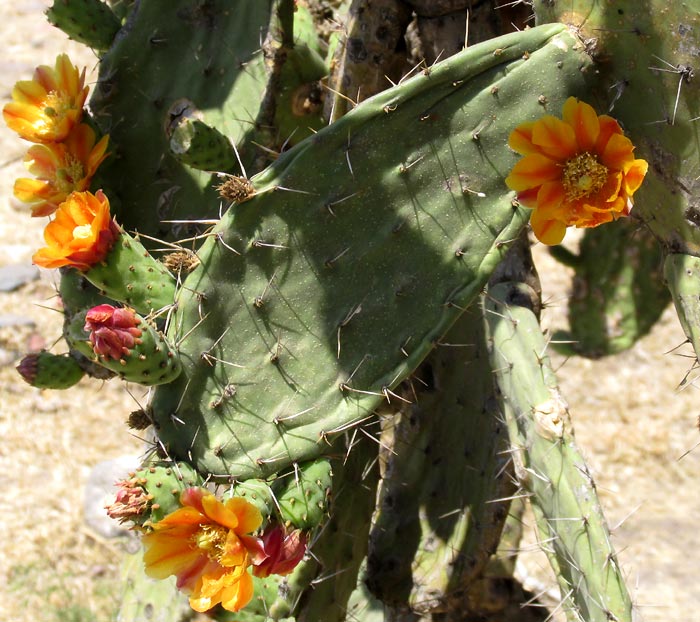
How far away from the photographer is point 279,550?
1.35m

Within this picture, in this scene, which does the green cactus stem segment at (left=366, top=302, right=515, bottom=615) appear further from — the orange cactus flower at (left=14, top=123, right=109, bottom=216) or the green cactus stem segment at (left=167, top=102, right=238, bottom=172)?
the orange cactus flower at (left=14, top=123, right=109, bottom=216)

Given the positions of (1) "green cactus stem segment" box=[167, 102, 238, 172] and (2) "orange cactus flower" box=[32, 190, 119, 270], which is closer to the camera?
(2) "orange cactus flower" box=[32, 190, 119, 270]

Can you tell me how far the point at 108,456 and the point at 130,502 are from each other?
7.58 feet

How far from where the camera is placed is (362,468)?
185 centimetres

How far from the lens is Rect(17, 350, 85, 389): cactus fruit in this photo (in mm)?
1796

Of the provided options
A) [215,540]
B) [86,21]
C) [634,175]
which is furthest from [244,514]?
[86,21]

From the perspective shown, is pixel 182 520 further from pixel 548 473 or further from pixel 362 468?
pixel 548 473

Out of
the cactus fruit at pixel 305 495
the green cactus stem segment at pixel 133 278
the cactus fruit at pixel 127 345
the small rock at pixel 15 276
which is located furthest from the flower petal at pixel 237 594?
the small rock at pixel 15 276

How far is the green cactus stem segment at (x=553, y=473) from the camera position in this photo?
5.25 ft

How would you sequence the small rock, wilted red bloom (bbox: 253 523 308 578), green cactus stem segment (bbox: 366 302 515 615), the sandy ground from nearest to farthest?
wilted red bloom (bbox: 253 523 308 578) → green cactus stem segment (bbox: 366 302 515 615) → the sandy ground → the small rock

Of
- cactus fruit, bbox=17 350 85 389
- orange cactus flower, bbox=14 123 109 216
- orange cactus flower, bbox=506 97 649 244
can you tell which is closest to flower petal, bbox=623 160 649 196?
orange cactus flower, bbox=506 97 649 244

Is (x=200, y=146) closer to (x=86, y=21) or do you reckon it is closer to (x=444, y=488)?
(x=86, y=21)

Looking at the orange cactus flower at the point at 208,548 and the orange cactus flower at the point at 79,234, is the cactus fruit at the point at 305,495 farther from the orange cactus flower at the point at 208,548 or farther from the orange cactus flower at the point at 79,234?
the orange cactus flower at the point at 79,234

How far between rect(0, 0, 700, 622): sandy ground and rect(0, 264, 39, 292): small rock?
36mm
